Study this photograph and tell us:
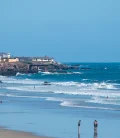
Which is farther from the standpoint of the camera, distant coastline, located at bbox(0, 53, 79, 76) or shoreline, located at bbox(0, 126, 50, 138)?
distant coastline, located at bbox(0, 53, 79, 76)

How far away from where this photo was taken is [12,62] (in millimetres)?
127438

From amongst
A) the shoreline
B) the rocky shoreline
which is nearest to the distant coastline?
the rocky shoreline

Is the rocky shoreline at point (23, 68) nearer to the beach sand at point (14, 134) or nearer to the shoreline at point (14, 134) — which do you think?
the shoreline at point (14, 134)

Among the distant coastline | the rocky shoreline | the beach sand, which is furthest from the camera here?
the distant coastline

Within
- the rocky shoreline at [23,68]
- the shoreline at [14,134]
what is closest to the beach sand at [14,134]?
the shoreline at [14,134]

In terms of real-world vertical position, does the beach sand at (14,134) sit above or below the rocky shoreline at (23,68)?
below

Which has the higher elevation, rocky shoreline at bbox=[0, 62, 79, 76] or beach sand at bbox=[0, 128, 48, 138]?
rocky shoreline at bbox=[0, 62, 79, 76]

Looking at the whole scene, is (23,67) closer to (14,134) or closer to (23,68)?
(23,68)

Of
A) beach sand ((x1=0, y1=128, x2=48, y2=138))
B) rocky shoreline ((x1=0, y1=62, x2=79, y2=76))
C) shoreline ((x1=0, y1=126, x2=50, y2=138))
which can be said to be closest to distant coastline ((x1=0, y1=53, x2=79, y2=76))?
rocky shoreline ((x1=0, y1=62, x2=79, y2=76))

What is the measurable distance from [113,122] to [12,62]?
10043 cm

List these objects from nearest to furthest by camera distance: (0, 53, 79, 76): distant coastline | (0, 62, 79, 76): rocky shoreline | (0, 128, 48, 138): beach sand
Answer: (0, 128, 48, 138): beach sand
(0, 62, 79, 76): rocky shoreline
(0, 53, 79, 76): distant coastline

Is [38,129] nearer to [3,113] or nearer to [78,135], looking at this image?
[78,135]

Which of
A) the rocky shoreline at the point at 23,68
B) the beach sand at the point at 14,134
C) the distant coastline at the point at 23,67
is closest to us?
the beach sand at the point at 14,134

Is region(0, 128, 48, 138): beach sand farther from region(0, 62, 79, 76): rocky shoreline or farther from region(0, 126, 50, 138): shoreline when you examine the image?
region(0, 62, 79, 76): rocky shoreline
